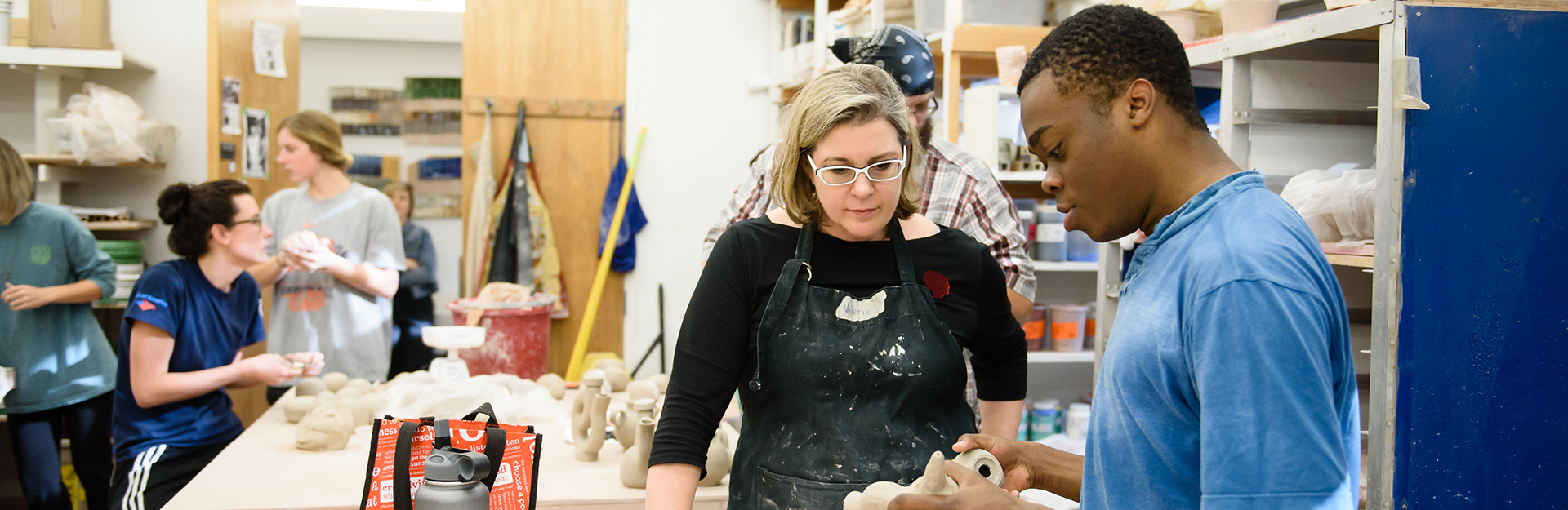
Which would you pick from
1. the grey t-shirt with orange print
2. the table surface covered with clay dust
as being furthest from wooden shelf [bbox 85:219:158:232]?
the table surface covered with clay dust

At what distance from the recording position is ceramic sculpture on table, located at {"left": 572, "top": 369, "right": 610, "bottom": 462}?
7.98 ft

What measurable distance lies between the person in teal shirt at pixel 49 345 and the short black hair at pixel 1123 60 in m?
3.85

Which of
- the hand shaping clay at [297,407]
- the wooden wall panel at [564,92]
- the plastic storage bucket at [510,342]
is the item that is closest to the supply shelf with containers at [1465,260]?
the hand shaping clay at [297,407]

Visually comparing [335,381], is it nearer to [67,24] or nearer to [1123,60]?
[67,24]

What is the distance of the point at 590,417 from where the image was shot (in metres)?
2.51

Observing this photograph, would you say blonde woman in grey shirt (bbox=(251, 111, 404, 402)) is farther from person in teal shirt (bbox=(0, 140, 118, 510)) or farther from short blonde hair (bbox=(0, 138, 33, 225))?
short blonde hair (bbox=(0, 138, 33, 225))

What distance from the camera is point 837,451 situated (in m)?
1.52

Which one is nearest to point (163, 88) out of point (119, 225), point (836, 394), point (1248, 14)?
point (119, 225)

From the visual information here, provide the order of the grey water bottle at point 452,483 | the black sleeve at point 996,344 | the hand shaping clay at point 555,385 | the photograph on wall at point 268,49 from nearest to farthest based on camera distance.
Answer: the grey water bottle at point 452,483, the black sleeve at point 996,344, the hand shaping clay at point 555,385, the photograph on wall at point 268,49

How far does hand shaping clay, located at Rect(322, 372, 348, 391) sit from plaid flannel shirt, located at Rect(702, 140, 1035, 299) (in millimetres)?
1772

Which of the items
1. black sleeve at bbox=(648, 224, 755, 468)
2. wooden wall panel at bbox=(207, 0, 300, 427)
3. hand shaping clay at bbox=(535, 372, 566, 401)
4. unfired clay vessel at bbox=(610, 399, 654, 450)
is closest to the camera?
black sleeve at bbox=(648, 224, 755, 468)

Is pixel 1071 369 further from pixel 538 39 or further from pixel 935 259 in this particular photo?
pixel 538 39

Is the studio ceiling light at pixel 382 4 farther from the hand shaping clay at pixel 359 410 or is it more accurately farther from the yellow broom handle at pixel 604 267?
the hand shaping clay at pixel 359 410

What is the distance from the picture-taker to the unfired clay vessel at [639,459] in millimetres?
2143
